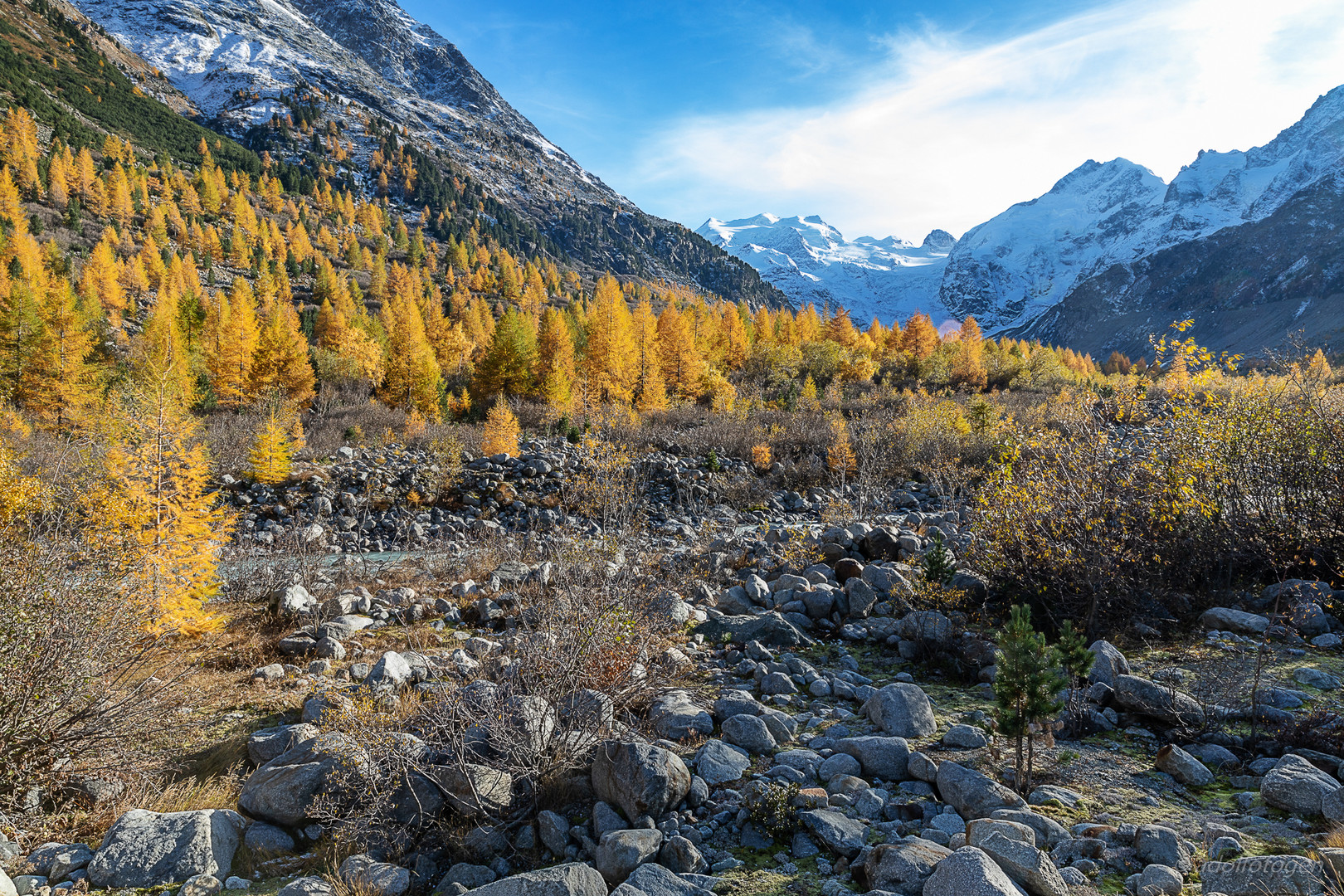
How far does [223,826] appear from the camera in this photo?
3883mm

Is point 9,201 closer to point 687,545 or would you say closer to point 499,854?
point 687,545

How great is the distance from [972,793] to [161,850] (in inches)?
194

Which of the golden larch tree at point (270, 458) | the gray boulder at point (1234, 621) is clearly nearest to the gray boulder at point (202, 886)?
the gray boulder at point (1234, 621)

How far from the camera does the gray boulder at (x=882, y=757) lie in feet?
14.1

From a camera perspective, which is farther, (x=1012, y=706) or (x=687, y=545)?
(x=687, y=545)

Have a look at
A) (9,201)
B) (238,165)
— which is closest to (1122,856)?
(9,201)

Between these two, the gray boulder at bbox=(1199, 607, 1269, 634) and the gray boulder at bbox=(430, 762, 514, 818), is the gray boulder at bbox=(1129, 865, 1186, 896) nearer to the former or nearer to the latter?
the gray boulder at bbox=(430, 762, 514, 818)

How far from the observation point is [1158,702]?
15.8 feet

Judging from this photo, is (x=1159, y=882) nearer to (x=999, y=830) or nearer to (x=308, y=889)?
(x=999, y=830)

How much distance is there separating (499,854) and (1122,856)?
3549 millimetres

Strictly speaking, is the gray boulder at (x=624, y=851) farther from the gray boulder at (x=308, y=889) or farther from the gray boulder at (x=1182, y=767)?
the gray boulder at (x=1182, y=767)

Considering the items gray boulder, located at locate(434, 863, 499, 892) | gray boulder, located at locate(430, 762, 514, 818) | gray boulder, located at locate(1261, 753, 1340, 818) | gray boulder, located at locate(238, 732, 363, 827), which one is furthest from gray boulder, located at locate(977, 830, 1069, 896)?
gray boulder, located at locate(238, 732, 363, 827)

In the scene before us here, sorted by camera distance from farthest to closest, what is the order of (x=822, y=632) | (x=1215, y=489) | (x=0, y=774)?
(x=822, y=632) < (x=1215, y=489) < (x=0, y=774)

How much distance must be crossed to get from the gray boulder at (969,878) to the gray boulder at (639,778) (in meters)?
1.62
